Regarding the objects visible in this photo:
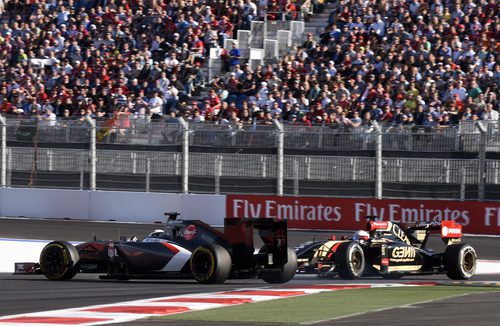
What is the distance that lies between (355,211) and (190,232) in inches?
388

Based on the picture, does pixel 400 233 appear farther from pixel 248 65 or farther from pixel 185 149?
pixel 248 65

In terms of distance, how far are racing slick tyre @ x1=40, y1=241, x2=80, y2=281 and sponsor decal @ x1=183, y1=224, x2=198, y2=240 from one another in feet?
4.61

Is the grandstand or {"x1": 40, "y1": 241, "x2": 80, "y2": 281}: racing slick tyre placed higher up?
the grandstand

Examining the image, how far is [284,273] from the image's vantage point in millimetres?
14359

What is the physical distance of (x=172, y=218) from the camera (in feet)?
48.8

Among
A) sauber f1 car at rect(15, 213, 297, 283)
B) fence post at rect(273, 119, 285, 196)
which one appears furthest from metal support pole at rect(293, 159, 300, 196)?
sauber f1 car at rect(15, 213, 297, 283)

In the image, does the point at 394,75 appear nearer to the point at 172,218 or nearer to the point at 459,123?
the point at 459,123

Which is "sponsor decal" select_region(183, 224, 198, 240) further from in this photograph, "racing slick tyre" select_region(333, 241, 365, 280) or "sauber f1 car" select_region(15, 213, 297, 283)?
"racing slick tyre" select_region(333, 241, 365, 280)

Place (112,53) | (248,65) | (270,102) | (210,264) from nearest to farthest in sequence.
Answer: (210,264)
(270,102)
(248,65)
(112,53)

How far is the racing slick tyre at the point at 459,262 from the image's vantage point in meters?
15.2

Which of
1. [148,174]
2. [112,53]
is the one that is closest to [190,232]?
[148,174]

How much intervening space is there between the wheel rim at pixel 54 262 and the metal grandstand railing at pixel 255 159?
34.0 feet

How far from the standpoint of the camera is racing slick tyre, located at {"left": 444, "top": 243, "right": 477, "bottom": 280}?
15227 millimetres

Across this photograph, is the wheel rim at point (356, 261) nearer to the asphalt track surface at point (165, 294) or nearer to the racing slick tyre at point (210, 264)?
the asphalt track surface at point (165, 294)
